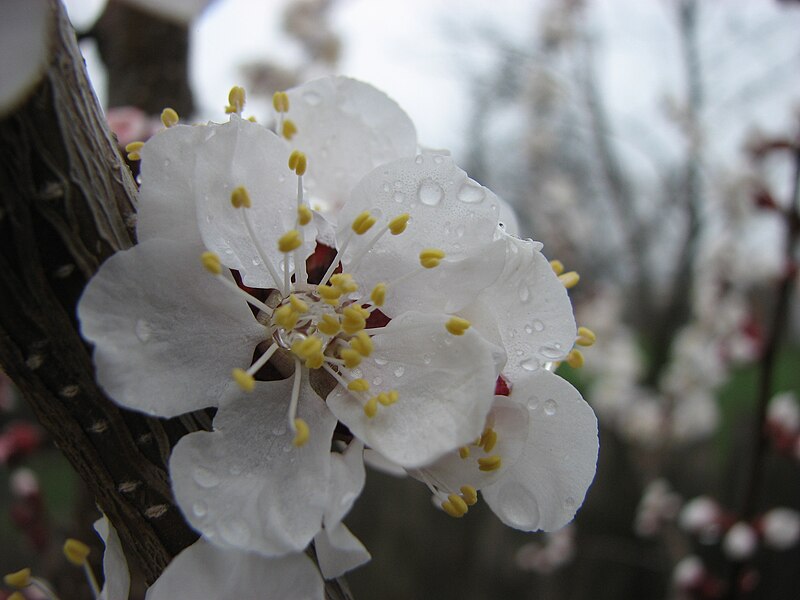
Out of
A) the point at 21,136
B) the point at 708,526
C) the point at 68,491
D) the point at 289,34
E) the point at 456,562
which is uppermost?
the point at 21,136

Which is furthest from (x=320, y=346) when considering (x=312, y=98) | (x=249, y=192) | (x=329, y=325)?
(x=312, y=98)

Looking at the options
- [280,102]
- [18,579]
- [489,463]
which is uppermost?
[280,102]

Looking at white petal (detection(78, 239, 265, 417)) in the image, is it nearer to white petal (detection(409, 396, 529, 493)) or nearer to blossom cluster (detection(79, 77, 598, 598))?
blossom cluster (detection(79, 77, 598, 598))

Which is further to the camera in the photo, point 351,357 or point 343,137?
point 343,137

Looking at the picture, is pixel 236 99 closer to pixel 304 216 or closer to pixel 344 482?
pixel 304 216

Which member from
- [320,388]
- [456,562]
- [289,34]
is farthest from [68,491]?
[320,388]

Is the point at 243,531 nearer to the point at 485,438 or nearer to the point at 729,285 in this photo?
the point at 485,438
